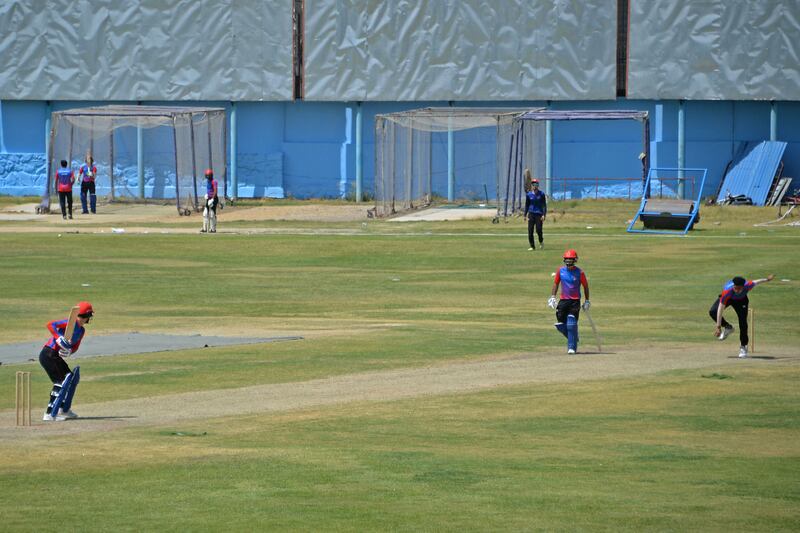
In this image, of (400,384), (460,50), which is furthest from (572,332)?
(460,50)

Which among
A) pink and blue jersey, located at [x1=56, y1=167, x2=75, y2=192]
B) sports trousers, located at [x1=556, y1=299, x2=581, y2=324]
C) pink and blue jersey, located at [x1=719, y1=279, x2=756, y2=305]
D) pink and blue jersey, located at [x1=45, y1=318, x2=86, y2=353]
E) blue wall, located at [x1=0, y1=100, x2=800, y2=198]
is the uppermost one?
blue wall, located at [x1=0, y1=100, x2=800, y2=198]

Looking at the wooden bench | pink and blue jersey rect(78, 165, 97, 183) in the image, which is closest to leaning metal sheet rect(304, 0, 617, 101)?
pink and blue jersey rect(78, 165, 97, 183)

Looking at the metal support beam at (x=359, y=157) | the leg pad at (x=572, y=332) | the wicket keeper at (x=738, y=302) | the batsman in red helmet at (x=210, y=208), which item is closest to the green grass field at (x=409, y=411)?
the leg pad at (x=572, y=332)

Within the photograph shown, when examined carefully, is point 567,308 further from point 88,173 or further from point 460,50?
point 460,50

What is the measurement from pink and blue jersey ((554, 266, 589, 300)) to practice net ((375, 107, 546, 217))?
107 ft

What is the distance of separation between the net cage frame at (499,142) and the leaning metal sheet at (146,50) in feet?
32.1

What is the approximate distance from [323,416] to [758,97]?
5140 centimetres

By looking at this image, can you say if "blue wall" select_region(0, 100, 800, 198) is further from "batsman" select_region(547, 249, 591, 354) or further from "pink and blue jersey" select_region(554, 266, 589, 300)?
"pink and blue jersey" select_region(554, 266, 589, 300)

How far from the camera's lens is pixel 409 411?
20312 millimetres

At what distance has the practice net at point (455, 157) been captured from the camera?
60719mm

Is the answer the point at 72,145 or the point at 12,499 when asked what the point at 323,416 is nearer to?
the point at 12,499

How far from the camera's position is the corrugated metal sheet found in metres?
65.2

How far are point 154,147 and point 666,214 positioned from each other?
88.2ft

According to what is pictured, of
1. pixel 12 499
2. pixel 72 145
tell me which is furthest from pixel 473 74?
pixel 12 499
